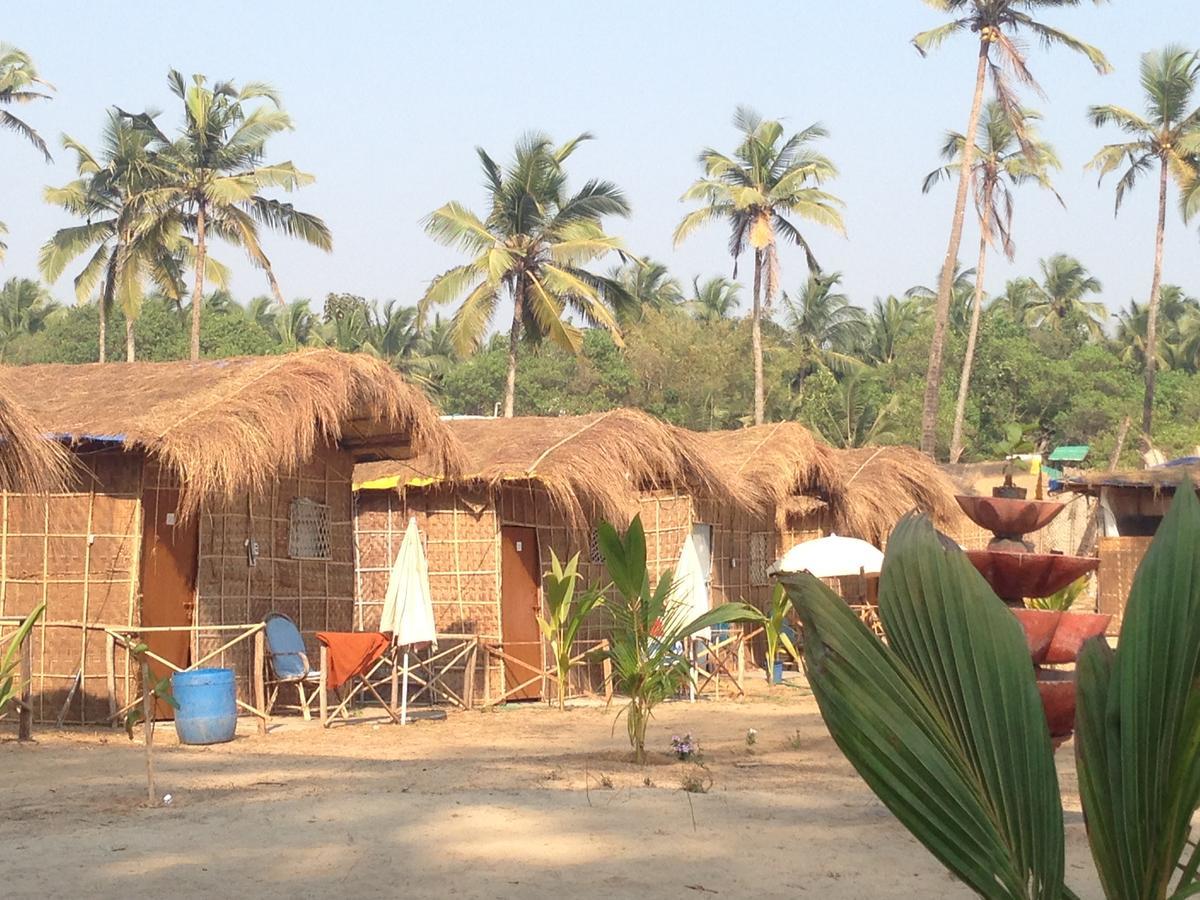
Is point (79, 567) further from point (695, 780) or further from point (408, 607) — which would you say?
point (695, 780)

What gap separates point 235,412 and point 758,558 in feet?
35.4

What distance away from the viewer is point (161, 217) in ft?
99.3

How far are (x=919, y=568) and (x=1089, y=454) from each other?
134ft

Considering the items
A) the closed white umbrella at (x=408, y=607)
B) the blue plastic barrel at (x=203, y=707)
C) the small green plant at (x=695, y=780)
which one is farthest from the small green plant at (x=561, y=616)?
the small green plant at (x=695, y=780)

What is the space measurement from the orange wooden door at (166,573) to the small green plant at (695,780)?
540 cm

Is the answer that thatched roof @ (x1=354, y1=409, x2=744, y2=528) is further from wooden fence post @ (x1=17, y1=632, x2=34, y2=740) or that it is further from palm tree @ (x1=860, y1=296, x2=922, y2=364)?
palm tree @ (x1=860, y1=296, x2=922, y2=364)

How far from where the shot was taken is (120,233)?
1267 inches

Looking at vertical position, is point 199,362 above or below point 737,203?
below

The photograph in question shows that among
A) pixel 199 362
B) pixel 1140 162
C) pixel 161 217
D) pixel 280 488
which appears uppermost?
pixel 1140 162

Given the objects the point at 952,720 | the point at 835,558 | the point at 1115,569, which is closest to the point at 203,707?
the point at 835,558

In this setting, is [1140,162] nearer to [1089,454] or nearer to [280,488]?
[1089,454]

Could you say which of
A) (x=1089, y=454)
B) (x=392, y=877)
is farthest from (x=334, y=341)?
(x=392, y=877)

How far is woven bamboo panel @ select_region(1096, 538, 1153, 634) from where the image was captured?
23.0 meters

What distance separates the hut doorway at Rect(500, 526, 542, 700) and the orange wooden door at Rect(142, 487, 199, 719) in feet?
12.9
